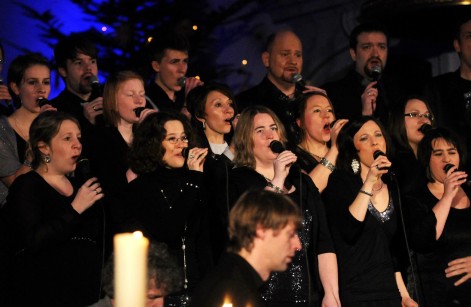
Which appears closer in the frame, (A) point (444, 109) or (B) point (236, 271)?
(B) point (236, 271)

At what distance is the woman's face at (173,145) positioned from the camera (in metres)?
4.78

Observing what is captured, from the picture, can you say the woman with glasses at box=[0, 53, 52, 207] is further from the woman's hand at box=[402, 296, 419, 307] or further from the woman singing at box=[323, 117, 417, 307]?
the woman's hand at box=[402, 296, 419, 307]

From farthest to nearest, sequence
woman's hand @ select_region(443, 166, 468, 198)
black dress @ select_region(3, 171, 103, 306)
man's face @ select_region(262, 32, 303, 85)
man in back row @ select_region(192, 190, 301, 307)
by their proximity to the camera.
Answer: man's face @ select_region(262, 32, 303, 85) < woman's hand @ select_region(443, 166, 468, 198) < black dress @ select_region(3, 171, 103, 306) < man in back row @ select_region(192, 190, 301, 307)

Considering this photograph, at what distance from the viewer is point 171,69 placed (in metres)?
6.29

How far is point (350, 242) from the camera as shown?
492 cm

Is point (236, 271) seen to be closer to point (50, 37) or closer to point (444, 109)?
point (444, 109)

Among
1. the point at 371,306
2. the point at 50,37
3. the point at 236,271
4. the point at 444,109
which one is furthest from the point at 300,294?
the point at 50,37

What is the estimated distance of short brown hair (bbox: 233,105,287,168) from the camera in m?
4.90

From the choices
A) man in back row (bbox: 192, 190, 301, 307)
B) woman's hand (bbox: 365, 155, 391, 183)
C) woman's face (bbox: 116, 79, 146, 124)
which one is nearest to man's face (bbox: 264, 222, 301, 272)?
man in back row (bbox: 192, 190, 301, 307)

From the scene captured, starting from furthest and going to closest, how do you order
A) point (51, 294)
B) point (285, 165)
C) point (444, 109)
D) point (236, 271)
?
point (444, 109) < point (285, 165) < point (51, 294) < point (236, 271)

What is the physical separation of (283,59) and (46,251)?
106 inches

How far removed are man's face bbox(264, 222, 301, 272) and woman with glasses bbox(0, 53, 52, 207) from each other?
2190mm

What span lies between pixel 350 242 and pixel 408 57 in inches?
142

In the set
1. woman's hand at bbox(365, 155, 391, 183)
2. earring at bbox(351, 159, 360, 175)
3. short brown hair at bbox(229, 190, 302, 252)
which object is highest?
earring at bbox(351, 159, 360, 175)
